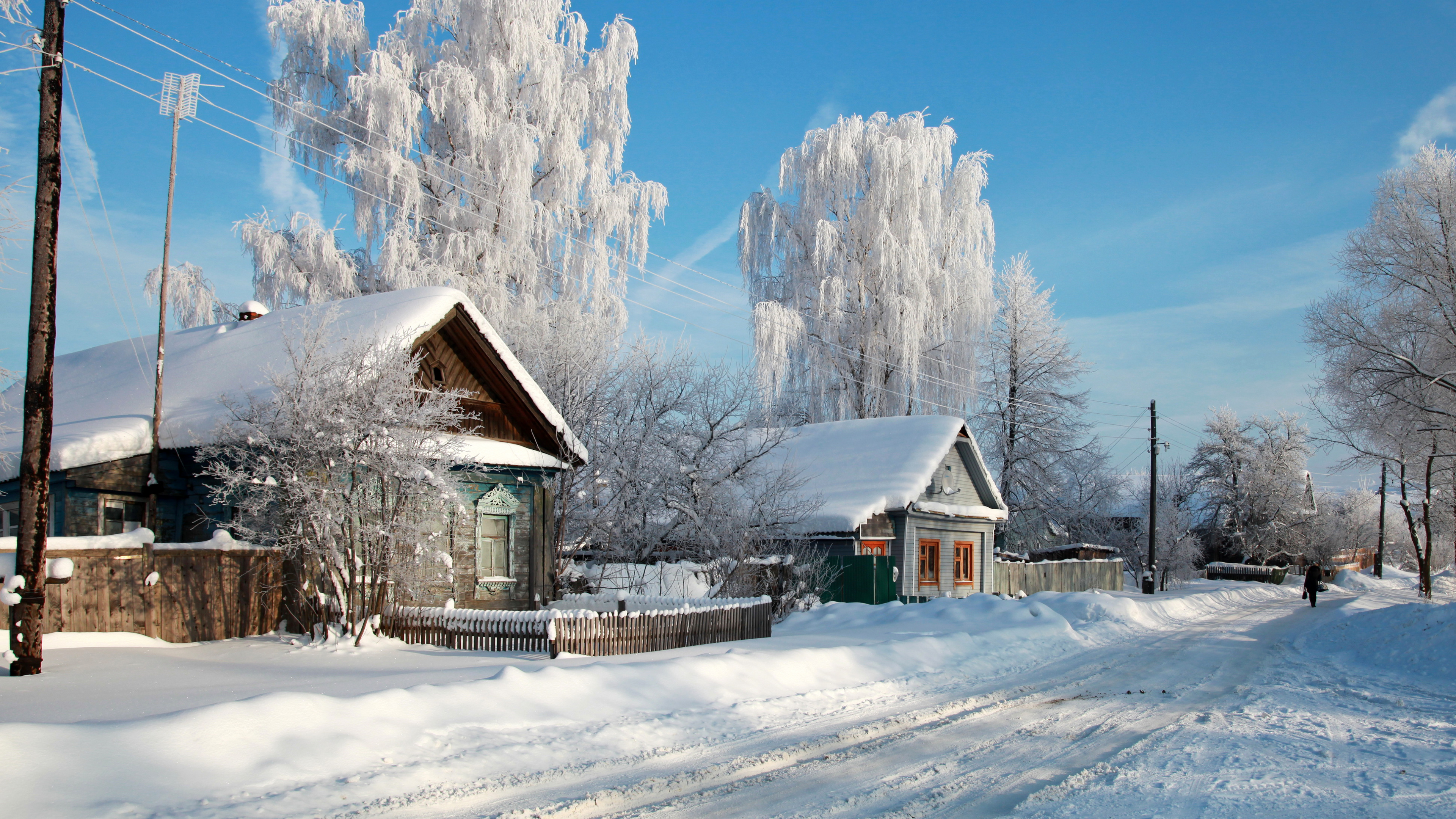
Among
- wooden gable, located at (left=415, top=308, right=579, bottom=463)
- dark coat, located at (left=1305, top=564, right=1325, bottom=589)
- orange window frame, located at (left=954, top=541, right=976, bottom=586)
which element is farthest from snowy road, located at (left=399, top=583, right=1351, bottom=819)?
dark coat, located at (left=1305, top=564, right=1325, bottom=589)

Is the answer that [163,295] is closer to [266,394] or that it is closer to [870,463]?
[266,394]

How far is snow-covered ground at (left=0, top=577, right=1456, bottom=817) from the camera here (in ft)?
19.1

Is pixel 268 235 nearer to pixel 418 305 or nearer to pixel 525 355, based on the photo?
pixel 525 355

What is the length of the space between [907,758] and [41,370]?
9.19 metres

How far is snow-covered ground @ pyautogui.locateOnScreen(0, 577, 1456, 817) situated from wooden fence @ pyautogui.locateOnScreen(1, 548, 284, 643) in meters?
0.36

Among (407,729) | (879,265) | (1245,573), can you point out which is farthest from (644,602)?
(1245,573)

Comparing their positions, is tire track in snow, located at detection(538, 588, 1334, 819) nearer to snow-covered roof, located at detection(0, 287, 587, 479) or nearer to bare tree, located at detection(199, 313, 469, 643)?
bare tree, located at detection(199, 313, 469, 643)

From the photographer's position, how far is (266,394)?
13.3 metres

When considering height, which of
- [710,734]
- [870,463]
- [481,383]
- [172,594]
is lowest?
[710,734]

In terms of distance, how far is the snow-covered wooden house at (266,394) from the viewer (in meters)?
13.9

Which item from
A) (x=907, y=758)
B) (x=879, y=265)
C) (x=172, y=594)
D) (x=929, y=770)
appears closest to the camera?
(x=929, y=770)

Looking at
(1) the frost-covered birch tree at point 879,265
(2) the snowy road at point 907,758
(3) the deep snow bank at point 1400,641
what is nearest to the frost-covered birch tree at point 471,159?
(1) the frost-covered birch tree at point 879,265

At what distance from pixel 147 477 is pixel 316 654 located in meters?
5.44

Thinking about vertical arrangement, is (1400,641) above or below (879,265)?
below
